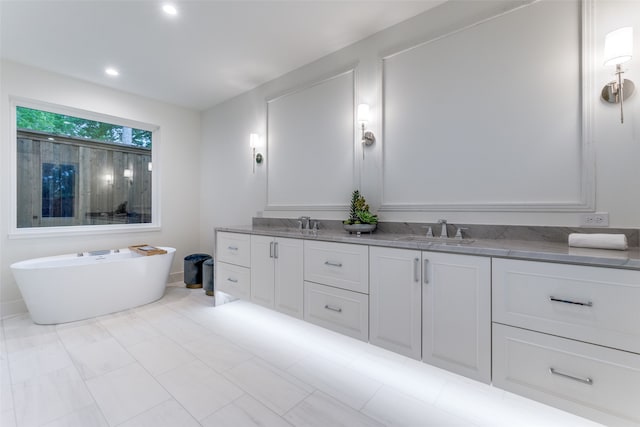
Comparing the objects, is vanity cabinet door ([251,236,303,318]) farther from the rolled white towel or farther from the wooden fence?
the wooden fence

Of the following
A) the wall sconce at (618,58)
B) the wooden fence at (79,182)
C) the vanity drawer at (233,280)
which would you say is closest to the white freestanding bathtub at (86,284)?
the wooden fence at (79,182)

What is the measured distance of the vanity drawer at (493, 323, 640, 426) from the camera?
44.3 inches

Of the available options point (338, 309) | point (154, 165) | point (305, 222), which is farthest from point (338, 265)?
point (154, 165)

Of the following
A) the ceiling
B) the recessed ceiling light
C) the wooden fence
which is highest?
the ceiling

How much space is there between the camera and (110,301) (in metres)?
2.97

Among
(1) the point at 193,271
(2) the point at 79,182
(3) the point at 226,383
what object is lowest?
(3) the point at 226,383

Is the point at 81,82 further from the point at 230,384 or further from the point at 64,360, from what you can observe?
the point at 230,384

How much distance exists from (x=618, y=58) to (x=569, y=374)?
5.29ft

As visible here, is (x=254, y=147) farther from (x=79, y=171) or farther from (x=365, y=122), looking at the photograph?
(x=79, y=171)

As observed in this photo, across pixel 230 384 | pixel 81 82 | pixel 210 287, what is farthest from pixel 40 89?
pixel 230 384

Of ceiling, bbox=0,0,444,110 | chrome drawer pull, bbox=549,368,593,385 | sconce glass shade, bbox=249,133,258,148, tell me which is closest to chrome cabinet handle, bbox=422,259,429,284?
chrome drawer pull, bbox=549,368,593,385

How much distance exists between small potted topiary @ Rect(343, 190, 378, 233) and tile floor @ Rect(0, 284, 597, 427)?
0.98m

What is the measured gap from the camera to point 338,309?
2.04 metres

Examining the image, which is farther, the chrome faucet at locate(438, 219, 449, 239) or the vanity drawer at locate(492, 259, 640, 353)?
the chrome faucet at locate(438, 219, 449, 239)
